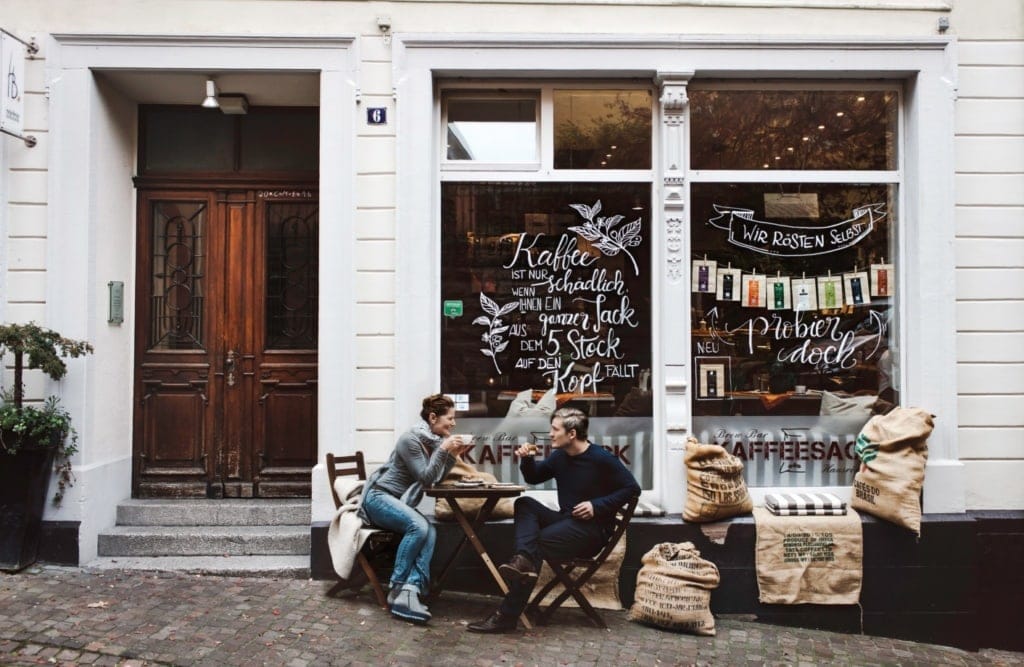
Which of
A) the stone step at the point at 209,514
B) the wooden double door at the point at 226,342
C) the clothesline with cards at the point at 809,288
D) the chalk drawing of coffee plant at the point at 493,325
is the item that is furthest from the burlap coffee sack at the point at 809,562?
the wooden double door at the point at 226,342

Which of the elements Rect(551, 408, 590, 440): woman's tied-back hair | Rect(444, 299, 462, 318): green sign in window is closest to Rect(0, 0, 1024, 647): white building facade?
Rect(444, 299, 462, 318): green sign in window

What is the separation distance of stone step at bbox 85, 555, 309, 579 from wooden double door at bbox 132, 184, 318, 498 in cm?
68

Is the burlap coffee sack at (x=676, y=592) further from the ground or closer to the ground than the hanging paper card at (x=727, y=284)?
closer to the ground

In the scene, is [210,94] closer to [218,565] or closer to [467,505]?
[218,565]

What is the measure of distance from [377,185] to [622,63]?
209 cm

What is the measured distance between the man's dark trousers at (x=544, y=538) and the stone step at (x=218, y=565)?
177 centimetres

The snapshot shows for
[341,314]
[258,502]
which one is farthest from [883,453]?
[258,502]

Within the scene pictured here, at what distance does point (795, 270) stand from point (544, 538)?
2.98 meters

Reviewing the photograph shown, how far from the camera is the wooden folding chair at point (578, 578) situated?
5.16 metres

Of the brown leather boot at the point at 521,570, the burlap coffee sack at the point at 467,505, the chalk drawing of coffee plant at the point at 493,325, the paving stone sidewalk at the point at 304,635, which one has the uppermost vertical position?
the chalk drawing of coffee plant at the point at 493,325

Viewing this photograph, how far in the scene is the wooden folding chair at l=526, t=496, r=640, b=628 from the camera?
5.16m

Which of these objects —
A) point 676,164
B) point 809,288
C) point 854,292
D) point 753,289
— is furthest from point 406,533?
point 854,292

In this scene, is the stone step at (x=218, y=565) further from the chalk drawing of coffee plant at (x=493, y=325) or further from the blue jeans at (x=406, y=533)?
the chalk drawing of coffee plant at (x=493, y=325)

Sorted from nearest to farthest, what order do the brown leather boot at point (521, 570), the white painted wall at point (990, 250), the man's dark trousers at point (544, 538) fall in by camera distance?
the brown leather boot at point (521, 570) < the man's dark trousers at point (544, 538) < the white painted wall at point (990, 250)
